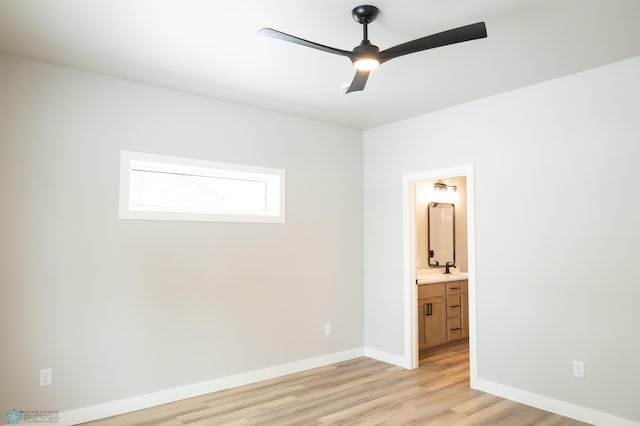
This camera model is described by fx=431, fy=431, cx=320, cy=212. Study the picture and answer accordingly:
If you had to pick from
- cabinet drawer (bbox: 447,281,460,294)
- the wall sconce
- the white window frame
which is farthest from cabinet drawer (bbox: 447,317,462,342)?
the white window frame

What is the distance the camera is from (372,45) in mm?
2512

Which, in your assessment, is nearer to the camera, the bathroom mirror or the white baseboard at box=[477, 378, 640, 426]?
the white baseboard at box=[477, 378, 640, 426]

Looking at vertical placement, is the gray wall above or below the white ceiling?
below

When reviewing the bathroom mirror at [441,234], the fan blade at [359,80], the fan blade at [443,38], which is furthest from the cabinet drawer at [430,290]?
the fan blade at [443,38]

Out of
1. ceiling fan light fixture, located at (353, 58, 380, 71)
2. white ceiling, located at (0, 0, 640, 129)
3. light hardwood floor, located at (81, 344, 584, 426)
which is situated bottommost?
light hardwood floor, located at (81, 344, 584, 426)

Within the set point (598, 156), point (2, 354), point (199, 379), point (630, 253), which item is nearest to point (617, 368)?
point (630, 253)

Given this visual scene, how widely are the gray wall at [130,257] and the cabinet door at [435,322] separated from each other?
1.15 meters

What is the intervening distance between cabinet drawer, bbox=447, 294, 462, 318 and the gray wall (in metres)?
1.58

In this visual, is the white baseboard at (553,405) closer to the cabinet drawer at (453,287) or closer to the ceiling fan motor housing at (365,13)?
the cabinet drawer at (453,287)

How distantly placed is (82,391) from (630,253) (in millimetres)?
4216

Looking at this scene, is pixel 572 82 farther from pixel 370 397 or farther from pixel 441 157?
pixel 370 397

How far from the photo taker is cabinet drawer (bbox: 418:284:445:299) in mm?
5008

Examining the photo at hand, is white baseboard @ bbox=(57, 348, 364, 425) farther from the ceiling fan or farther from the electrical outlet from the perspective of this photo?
the ceiling fan

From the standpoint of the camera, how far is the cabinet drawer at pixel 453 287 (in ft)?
17.7
